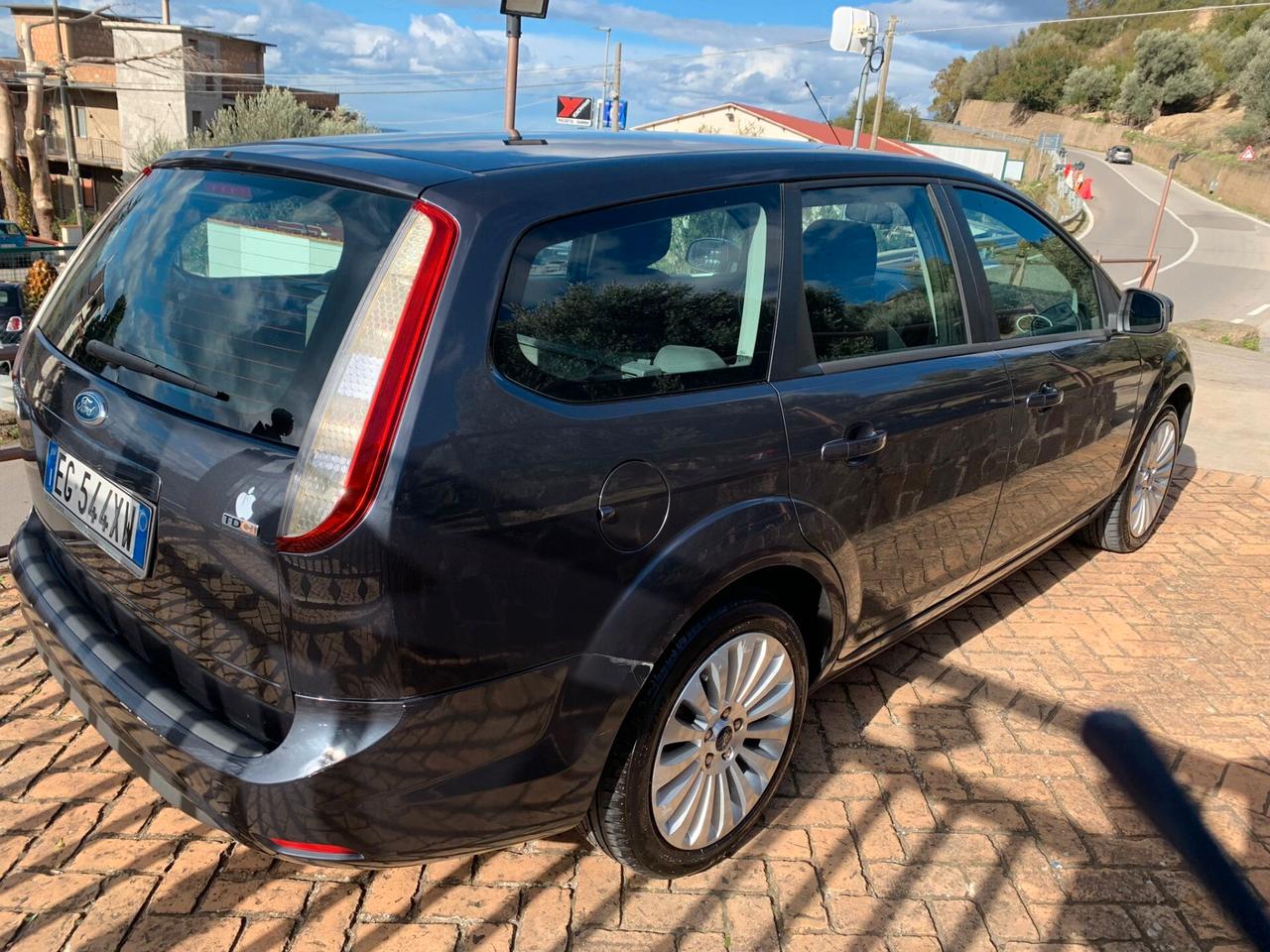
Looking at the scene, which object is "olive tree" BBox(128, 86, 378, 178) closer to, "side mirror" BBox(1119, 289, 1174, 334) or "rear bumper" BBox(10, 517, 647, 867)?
"side mirror" BBox(1119, 289, 1174, 334)

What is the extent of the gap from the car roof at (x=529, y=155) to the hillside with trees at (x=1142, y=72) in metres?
69.1

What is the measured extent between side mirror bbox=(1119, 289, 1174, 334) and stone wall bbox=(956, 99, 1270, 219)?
56197 mm

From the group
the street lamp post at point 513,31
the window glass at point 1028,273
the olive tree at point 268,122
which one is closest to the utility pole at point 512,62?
the street lamp post at point 513,31

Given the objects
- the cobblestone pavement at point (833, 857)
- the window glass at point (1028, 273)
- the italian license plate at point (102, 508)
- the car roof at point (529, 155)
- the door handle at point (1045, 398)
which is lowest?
the cobblestone pavement at point (833, 857)

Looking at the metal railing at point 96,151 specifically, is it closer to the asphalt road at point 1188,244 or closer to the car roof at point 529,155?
the asphalt road at point 1188,244

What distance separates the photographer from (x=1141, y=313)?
400cm

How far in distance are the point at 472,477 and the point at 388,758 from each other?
1.80 ft

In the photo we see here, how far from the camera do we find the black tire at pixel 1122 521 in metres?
4.58

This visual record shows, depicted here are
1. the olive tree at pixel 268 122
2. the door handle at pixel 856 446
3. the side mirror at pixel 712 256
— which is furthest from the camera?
the olive tree at pixel 268 122

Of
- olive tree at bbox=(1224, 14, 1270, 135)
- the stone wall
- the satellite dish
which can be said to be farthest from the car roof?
olive tree at bbox=(1224, 14, 1270, 135)

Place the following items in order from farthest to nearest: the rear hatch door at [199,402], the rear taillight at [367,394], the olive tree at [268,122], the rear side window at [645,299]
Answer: the olive tree at [268,122], the rear side window at [645,299], the rear hatch door at [199,402], the rear taillight at [367,394]

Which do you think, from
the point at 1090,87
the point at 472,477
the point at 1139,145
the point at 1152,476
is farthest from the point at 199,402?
the point at 1090,87

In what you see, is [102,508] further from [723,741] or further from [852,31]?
[852,31]

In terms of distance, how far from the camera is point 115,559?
2076 mm
